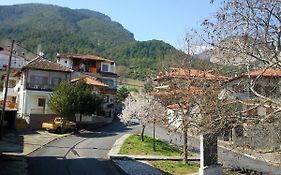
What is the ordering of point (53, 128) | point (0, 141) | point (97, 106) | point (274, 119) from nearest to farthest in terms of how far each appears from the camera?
point (274, 119), point (0, 141), point (53, 128), point (97, 106)

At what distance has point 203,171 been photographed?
21.1 meters

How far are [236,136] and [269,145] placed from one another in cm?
127

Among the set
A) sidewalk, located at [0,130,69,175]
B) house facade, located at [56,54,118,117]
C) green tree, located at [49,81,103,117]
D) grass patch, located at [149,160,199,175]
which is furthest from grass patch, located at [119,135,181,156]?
house facade, located at [56,54,118,117]

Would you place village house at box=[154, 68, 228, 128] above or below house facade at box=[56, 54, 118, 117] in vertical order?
below

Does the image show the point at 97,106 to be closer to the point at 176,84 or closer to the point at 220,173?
the point at 176,84

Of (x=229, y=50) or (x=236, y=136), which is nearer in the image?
(x=229, y=50)

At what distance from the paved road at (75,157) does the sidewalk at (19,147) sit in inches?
23.4

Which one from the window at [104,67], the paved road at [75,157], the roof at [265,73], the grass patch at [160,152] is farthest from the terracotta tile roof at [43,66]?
the roof at [265,73]

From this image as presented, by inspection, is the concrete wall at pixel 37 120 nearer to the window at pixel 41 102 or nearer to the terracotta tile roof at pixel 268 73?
the window at pixel 41 102

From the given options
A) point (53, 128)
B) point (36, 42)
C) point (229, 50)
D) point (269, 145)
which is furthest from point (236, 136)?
point (36, 42)

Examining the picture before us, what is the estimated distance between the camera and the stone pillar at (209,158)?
69.6 ft

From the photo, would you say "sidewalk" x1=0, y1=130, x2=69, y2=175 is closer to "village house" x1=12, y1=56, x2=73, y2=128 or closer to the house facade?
"village house" x1=12, y1=56, x2=73, y2=128

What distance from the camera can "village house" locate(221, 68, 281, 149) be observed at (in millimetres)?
12508

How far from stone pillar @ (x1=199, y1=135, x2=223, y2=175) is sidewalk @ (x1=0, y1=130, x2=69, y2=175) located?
10006mm
